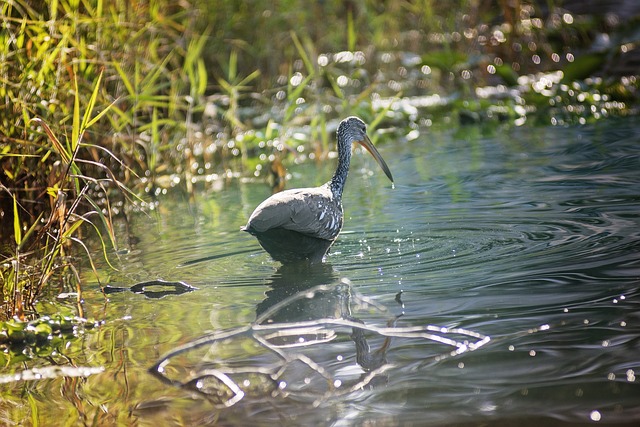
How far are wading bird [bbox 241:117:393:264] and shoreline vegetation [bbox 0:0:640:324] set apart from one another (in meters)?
0.97

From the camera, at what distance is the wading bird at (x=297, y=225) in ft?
17.7

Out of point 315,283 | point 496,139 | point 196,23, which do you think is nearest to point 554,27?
point 496,139

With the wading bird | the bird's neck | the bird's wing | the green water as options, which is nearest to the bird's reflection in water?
the green water

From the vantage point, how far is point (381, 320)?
4.38 m

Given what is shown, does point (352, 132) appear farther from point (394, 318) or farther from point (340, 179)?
point (394, 318)

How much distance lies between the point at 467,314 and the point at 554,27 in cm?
1077

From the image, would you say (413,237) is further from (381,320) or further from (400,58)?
(400,58)

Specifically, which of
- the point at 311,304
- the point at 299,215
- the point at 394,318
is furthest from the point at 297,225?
the point at 394,318

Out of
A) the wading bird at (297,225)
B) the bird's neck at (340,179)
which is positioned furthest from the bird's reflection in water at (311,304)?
the bird's neck at (340,179)

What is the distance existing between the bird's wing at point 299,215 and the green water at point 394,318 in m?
0.23

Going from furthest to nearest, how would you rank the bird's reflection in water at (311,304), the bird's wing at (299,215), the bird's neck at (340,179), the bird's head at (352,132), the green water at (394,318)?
the bird's head at (352,132) < the bird's neck at (340,179) < the bird's wing at (299,215) < the bird's reflection in water at (311,304) < the green water at (394,318)

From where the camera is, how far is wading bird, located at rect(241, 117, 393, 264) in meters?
5.41

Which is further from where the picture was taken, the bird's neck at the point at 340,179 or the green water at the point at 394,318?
the bird's neck at the point at 340,179

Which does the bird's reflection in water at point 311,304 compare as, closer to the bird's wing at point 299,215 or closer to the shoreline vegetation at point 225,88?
the bird's wing at point 299,215
